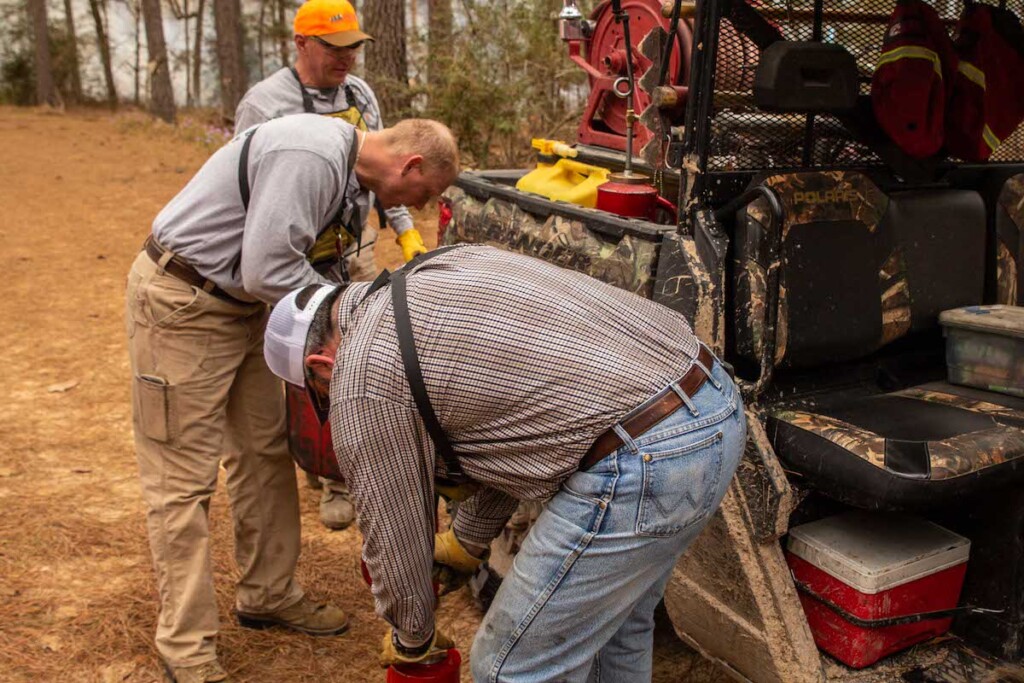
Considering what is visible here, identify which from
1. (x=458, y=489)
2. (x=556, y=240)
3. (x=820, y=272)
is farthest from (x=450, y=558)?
(x=820, y=272)

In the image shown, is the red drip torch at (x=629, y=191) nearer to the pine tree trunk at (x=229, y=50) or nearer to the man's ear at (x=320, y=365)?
the man's ear at (x=320, y=365)

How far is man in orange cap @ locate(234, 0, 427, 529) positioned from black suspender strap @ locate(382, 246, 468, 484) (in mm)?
1900

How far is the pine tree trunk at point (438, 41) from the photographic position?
8.96m

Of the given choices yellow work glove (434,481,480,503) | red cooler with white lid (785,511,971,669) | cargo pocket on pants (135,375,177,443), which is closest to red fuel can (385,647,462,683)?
yellow work glove (434,481,480,503)

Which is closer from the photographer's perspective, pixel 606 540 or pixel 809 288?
pixel 606 540

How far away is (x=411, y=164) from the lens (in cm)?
293

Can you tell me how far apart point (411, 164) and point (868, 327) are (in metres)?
1.45

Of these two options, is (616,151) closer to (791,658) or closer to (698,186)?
(698,186)

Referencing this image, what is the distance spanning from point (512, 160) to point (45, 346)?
423 centimetres

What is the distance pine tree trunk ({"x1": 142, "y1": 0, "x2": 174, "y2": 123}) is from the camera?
1925 centimetres

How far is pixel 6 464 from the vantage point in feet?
15.8

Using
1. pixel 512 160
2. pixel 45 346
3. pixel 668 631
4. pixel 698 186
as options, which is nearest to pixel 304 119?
pixel 698 186

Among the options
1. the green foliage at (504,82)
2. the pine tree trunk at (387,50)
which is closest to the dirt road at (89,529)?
the green foliage at (504,82)

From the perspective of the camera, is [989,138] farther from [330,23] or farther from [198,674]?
[198,674]
